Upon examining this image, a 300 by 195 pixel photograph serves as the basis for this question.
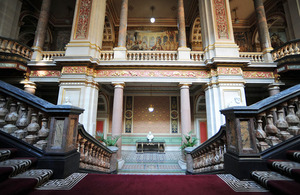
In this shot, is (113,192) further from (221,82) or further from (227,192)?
(221,82)

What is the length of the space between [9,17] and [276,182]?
13.1 meters

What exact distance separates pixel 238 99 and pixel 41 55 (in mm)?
10838

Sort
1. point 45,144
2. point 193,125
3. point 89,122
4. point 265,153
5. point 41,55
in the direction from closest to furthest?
point 265,153 < point 45,144 < point 89,122 < point 41,55 < point 193,125

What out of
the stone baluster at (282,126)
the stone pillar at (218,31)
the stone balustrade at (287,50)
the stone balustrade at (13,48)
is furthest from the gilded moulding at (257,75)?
the stone balustrade at (13,48)

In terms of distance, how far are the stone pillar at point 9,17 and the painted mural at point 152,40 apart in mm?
7443

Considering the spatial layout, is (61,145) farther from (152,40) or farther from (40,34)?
(152,40)

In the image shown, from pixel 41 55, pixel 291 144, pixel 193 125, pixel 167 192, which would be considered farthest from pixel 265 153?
pixel 41 55

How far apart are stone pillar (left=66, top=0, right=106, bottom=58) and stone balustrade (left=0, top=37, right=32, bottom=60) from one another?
242cm

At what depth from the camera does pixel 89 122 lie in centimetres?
703

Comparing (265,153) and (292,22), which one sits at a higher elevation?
(292,22)

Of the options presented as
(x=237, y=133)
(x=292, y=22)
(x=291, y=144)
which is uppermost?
(x=292, y=22)

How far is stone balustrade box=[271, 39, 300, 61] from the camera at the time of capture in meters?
6.95

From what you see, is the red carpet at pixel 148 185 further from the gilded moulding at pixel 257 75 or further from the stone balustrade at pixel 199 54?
the gilded moulding at pixel 257 75

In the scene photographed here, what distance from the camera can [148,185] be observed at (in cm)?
162
